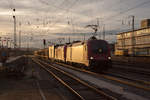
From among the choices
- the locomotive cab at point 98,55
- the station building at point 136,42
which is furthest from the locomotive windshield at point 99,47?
the station building at point 136,42

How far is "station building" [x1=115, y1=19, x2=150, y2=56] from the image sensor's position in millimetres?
53094

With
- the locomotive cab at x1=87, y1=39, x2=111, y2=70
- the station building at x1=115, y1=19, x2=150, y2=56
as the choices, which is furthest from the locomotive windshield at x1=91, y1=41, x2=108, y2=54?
the station building at x1=115, y1=19, x2=150, y2=56

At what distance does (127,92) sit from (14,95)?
5.82 meters

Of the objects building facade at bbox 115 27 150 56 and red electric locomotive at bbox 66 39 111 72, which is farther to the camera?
building facade at bbox 115 27 150 56

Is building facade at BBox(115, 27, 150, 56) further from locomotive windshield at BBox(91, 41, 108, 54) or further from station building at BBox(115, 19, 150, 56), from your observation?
locomotive windshield at BBox(91, 41, 108, 54)

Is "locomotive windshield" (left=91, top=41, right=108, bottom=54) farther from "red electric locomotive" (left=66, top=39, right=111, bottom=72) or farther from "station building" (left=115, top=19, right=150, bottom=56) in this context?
"station building" (left=115, top=19, right=150, bottom=56)

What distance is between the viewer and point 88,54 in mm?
18766

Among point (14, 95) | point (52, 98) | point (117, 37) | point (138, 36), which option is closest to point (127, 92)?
point (52, 98)

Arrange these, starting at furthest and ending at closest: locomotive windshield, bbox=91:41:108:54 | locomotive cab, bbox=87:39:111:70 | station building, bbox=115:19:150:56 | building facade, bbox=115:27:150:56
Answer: station building, bbox=115:19:150:56, building facade, bbox=115:27:150:56, locomotive windshield, bbox=91:41:108:54, locomotive cab, bbox=87:39:111:70

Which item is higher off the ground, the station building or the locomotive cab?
the station building

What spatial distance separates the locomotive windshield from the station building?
109 feet

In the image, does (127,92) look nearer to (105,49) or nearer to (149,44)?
(105,49)

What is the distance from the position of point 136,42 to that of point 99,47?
1849 inches

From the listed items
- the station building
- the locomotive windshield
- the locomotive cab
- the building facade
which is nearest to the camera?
the locomotive cab
